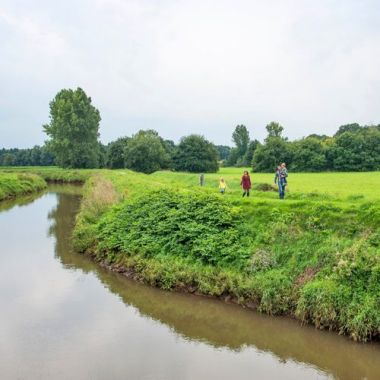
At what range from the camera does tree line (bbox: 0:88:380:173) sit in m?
72.3

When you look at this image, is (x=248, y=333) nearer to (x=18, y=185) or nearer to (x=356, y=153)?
(x=18, y=185)

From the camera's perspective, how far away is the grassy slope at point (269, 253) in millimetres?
13023

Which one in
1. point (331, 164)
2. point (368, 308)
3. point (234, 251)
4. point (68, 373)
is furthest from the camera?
point (331, 164)

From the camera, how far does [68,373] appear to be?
1076cm

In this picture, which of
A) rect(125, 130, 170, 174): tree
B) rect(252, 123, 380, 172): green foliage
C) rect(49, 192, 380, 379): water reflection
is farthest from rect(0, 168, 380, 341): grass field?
rect(125, 130, 170, 174): tree

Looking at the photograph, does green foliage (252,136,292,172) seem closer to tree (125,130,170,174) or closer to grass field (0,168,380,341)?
tree (125,130,170,174)

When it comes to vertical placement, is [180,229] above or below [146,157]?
below

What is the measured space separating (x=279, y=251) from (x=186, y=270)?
355cm

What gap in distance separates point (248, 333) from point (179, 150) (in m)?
65.7

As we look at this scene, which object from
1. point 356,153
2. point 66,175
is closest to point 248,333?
point 356,153

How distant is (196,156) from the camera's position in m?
75.2

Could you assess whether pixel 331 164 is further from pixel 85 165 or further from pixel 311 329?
pixel 311 329

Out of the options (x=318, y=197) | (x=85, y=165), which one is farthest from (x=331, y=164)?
(x=318, y=197)

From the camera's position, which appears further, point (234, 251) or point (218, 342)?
point (234, 251)
